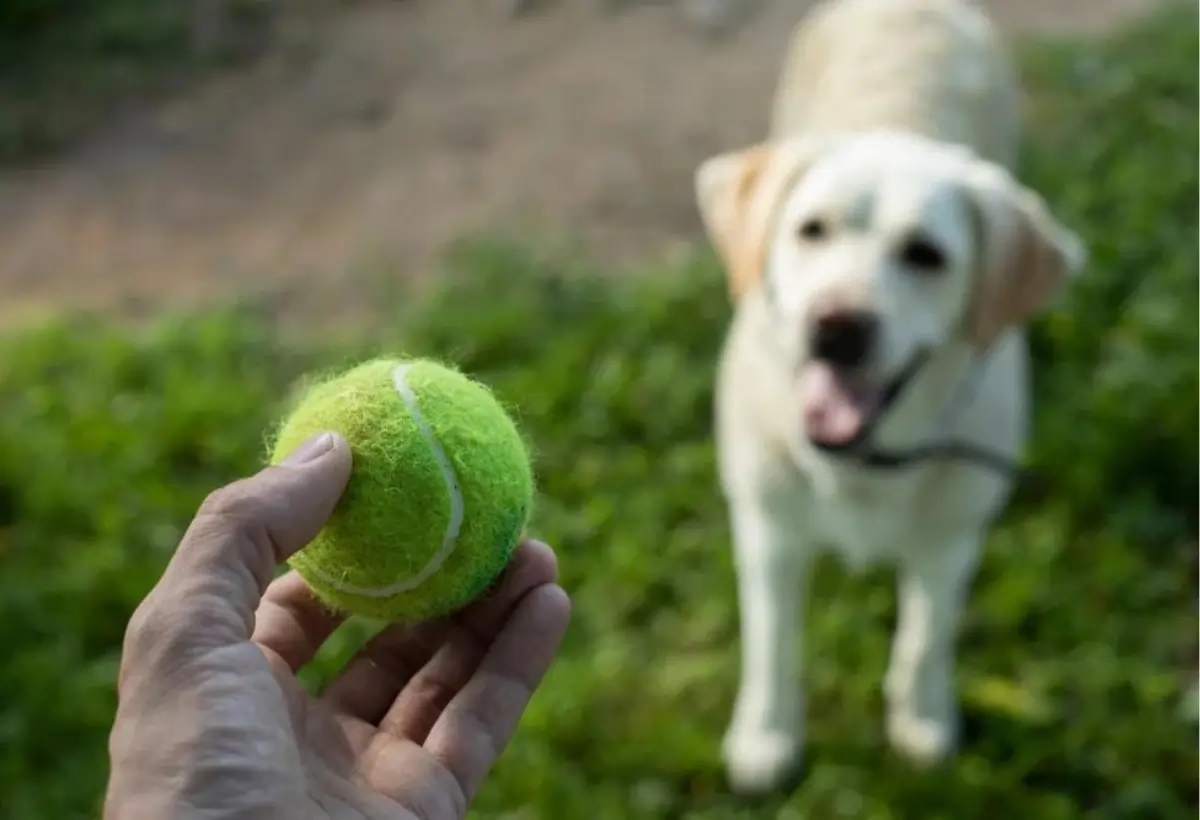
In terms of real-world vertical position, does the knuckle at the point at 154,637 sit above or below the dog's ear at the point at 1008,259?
above

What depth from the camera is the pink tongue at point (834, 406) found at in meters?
1.76

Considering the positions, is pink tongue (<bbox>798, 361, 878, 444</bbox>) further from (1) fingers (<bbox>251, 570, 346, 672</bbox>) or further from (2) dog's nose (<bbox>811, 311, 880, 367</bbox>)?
(1) fingers (<bbox>251, 570, 346, 672</bbox>)

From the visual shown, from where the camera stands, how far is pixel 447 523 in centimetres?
122

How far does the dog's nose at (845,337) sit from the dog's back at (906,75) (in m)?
0.70

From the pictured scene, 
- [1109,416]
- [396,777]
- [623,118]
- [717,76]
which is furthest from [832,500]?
[717,76]

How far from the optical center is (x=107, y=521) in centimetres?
248

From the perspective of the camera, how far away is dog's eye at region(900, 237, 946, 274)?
178 centimetres

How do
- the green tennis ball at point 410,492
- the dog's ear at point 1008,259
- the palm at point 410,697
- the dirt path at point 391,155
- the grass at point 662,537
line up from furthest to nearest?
Answer: the dirt path at point 391,155, the grass at point 662,537, the dog's ear at point 1008,259, the palm at point 410,697, the green tennis ball at point 410,492

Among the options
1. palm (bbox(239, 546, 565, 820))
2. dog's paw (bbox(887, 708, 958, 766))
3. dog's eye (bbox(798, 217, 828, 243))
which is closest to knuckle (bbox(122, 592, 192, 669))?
palm (bbox(239, 546, 565, 820))

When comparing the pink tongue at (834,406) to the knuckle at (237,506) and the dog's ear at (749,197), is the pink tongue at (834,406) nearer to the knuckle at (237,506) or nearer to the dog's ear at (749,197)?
the dog's ear at (749,197)

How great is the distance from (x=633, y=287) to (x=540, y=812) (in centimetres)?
142

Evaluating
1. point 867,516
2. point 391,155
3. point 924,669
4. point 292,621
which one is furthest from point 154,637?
point 391,155

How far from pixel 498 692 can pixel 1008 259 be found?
1.02 meters

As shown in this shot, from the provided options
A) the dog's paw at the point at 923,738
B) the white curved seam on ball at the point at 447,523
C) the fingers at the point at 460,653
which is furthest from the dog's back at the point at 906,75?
the white curved seam on ball at the point at 447,523
